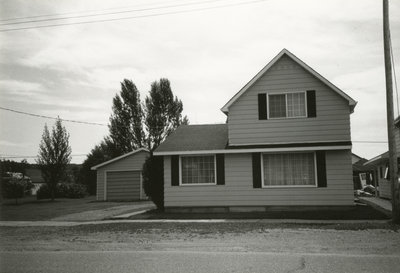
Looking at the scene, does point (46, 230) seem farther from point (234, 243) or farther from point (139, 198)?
point (139, 198)

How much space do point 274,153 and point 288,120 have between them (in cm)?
169

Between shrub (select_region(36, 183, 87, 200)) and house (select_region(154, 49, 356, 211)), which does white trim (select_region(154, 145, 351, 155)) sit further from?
shrub (select_region(36, 183, 87, 200))

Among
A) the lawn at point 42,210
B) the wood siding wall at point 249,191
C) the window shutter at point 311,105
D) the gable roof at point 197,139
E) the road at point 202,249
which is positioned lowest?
the lawn at point 42,210

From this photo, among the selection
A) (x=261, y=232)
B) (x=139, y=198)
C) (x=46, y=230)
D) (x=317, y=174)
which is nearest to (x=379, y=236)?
(x=261, y=232)

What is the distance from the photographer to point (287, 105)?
1923 centimetres

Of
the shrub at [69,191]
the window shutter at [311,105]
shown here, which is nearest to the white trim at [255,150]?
the window shutter at [311,105]

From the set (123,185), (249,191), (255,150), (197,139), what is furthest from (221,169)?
(123,185)

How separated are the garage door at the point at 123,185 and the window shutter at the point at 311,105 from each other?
17.7 meters

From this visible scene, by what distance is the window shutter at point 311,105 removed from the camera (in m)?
18.8

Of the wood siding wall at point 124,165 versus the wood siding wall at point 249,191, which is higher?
the wood siding wall at point 124,165

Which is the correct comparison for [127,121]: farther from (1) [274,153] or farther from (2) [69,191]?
(1) [274,153]

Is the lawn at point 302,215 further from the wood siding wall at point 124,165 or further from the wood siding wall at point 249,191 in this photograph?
the wood siding wall at point 124,165

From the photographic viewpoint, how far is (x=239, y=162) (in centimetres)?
1920

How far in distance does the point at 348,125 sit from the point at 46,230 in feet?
44.4
